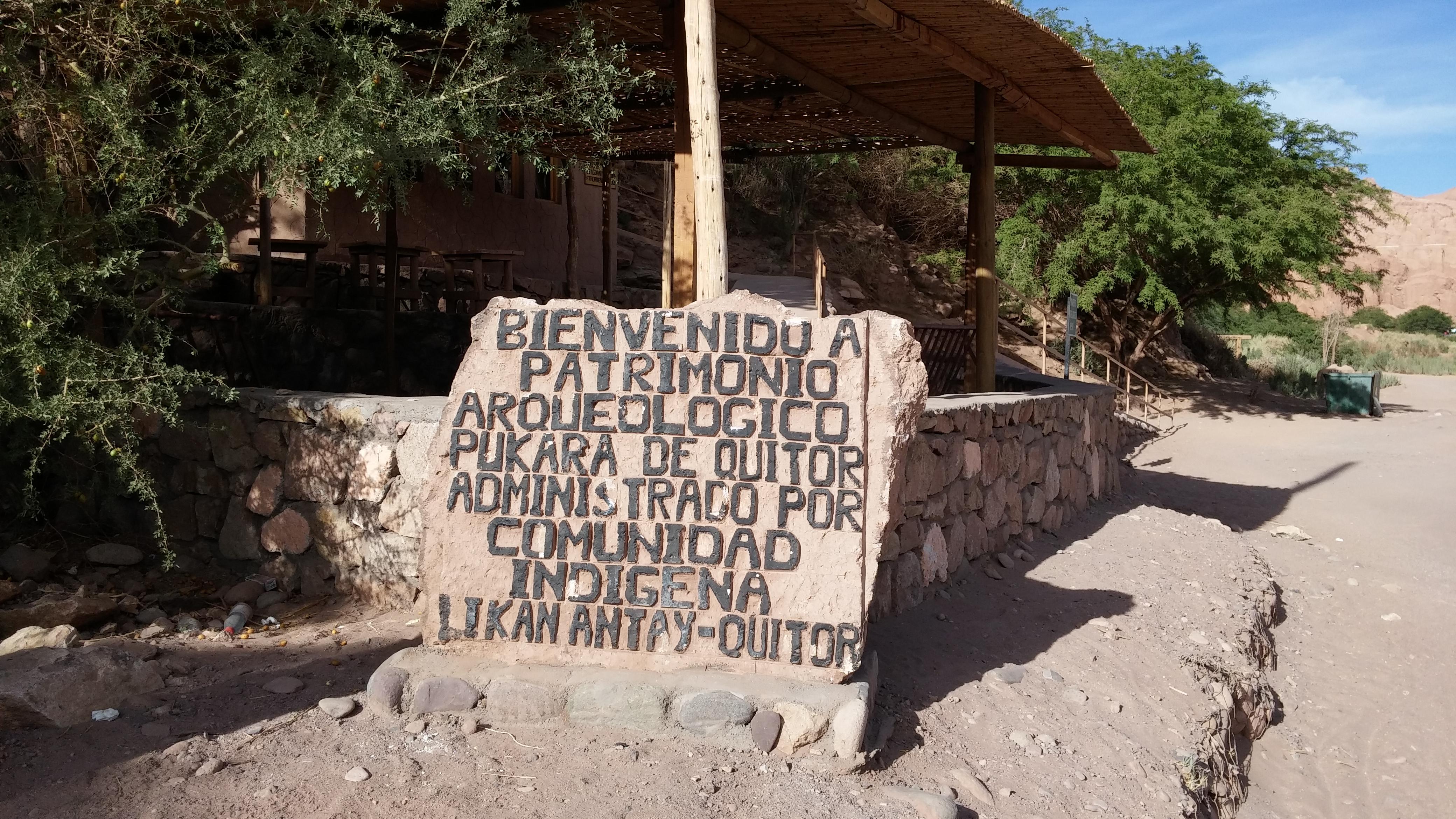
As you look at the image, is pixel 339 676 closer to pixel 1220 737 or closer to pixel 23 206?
pixel 23 206

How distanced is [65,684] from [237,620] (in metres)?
1.14

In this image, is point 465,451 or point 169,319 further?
point 169,319

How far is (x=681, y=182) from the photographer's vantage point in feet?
19.6

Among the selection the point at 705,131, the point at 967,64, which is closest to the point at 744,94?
the point at 967,64

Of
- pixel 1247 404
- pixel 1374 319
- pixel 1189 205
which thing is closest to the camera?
pixel 1189 205

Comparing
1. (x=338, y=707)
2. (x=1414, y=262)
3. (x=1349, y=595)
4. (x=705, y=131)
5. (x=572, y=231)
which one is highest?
(x=1414, y=262)

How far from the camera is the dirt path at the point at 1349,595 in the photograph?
17.4ft

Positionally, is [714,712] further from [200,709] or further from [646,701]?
[200,709]

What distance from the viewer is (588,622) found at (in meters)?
3.92

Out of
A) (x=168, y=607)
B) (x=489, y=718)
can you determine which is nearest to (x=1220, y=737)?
(x=489, y=718)

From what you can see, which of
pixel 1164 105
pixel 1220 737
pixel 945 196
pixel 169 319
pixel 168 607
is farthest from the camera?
pixel 945 196

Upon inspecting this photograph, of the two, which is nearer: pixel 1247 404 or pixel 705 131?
pixel 705 131

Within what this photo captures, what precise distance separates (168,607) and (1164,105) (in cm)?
1554

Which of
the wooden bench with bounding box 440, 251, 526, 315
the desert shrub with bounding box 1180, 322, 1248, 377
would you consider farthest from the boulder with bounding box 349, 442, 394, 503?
the desert shrub with bounding box 1180, 322, 1248, 377
